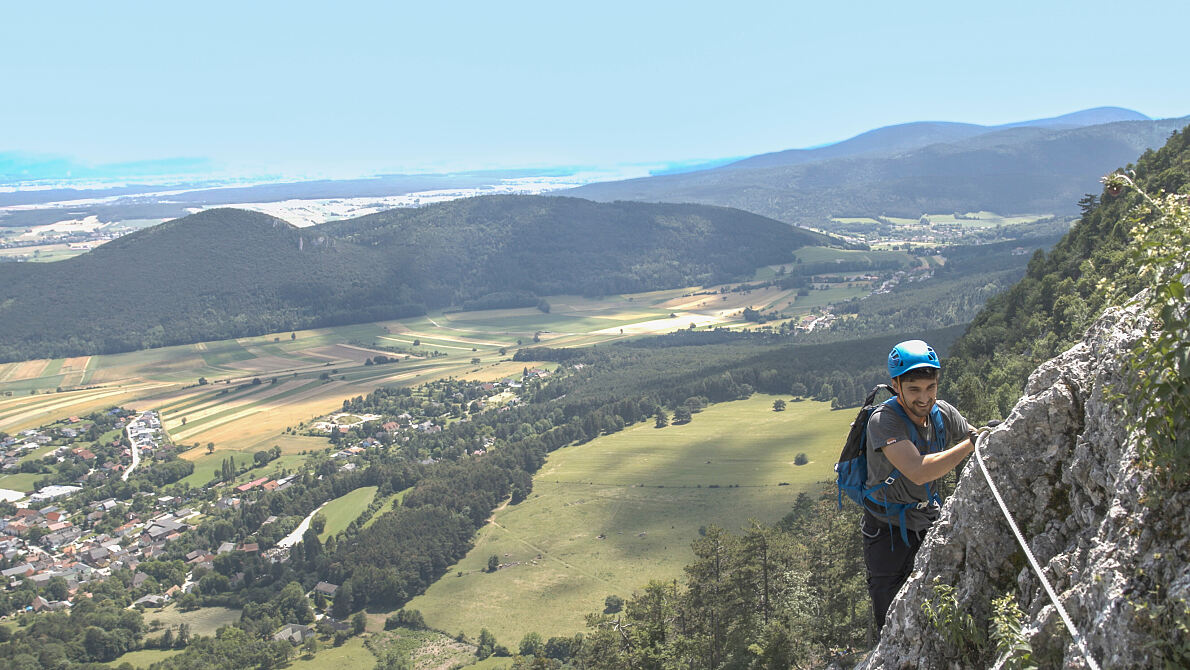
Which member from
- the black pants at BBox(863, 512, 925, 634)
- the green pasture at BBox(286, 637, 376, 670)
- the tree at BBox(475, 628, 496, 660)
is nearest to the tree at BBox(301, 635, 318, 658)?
the green pasture at BBox(286, 637, 376, 670)

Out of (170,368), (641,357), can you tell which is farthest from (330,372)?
(641,357)

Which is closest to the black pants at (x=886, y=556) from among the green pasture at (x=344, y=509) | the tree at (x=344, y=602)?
the tree at (x=344, y=602)

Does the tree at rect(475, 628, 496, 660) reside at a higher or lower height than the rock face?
lower

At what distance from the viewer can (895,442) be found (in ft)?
24.0

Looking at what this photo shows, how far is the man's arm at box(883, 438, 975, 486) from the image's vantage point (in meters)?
7.05

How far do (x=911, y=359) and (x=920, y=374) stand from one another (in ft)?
0.55

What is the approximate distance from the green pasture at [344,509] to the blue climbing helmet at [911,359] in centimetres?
10894

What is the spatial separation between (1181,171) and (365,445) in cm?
11939

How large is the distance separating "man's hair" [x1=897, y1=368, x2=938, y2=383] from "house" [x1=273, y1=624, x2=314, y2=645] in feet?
281

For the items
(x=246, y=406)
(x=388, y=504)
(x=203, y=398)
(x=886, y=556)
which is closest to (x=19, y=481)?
(x=246, y=406)

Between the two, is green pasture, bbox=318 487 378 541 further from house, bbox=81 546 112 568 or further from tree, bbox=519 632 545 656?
tree, bbox=519 632 545 656

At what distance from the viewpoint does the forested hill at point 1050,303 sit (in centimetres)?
4497

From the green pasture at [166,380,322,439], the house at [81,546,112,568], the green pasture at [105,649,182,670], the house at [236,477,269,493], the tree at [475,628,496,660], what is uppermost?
the green pasture at [166,380,322,439]

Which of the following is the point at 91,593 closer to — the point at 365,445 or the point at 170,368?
the point at 365,445
